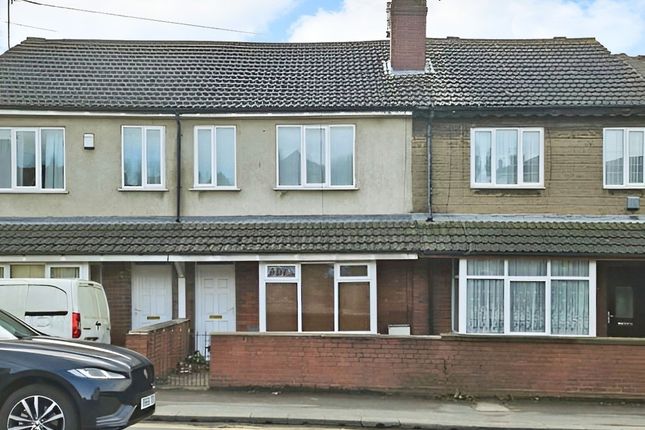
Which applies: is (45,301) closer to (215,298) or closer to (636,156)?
(215,298)

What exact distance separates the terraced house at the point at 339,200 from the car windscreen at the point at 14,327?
6658mm

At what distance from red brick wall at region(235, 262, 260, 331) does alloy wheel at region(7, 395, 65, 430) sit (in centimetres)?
901

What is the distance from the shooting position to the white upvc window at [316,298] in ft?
53.3

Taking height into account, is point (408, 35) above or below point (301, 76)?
above

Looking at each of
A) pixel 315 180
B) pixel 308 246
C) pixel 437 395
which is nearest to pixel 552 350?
pixel 437 395

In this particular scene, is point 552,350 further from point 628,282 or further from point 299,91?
point 299,91

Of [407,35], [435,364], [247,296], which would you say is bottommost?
[435,364]

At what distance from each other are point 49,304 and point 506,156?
389 inches

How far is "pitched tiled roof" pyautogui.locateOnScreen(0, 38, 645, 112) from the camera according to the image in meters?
17.0

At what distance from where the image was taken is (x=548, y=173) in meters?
16.8

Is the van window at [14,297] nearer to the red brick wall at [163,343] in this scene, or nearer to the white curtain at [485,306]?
the red brick wall at [163,343]

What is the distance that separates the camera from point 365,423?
34.7 ft

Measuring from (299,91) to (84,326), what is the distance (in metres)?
7.34

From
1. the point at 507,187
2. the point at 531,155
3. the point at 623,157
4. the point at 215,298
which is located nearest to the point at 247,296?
the point at 215,298
